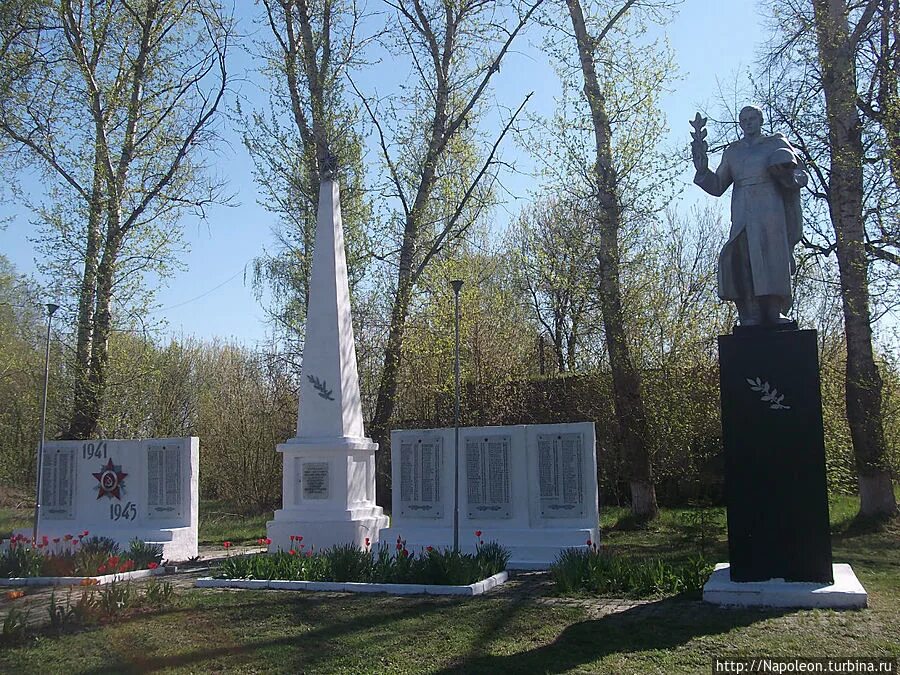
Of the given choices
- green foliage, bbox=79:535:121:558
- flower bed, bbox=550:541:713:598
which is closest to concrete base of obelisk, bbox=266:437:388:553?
green foliage, bbox=79:535:121:558

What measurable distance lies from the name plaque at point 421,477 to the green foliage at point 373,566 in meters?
2.15

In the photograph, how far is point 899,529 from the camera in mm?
11898

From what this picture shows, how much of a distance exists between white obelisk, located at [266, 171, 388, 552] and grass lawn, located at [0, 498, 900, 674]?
125 inches

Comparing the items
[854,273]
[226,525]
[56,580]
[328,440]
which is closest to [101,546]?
[56,580]

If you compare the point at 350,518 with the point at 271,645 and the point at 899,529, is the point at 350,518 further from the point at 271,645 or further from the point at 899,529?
the point at 899,529

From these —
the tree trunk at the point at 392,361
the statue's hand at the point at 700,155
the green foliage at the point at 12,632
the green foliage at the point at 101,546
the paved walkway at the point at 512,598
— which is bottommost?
the paved walkway at the point at 512,598

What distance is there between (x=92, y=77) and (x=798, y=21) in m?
13.4

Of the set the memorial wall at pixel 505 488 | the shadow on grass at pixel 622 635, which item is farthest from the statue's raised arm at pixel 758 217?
the memorial wall at pixel 505 488

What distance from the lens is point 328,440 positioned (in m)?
11.5

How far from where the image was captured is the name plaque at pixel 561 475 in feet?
35.0

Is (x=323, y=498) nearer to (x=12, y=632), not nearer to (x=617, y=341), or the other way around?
(x=12, y=632)

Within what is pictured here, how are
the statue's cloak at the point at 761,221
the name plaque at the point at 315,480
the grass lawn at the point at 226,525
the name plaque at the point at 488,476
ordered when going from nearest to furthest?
1. the statue's cloak at the point at 761,221
2. the name plaque at the point at 488,476
3. the name plaque at the point at 315,480
4. the grass lawn at the point at 226,525

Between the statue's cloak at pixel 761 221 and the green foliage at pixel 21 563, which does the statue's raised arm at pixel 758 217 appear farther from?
the green foliage at pixel 21 563

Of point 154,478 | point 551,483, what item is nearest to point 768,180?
point 551,483
